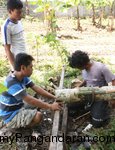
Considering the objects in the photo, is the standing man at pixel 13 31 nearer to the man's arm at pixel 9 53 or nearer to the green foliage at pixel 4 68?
the man's arm at pixel 9 53

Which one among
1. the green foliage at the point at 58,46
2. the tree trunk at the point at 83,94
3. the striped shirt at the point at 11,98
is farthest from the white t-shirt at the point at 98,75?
the green foliage at the point at 58,46

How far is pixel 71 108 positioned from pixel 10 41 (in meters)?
1.52

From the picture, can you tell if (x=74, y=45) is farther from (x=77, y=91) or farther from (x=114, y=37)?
(x=77, y=91)

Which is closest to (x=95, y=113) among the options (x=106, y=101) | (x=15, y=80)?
(x=106, y=101)

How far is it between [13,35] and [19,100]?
55.8 inches

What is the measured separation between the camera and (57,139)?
342cm

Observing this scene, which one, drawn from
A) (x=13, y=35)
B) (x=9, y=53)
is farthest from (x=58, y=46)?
(x=9, y=53)

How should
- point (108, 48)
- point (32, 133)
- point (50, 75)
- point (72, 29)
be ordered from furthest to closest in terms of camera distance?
point (72, 29)
point (108, 48)
point (50, 75)
point (32, 133)

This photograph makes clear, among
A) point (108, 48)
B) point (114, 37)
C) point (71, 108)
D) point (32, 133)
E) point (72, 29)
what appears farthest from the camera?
point (72, 29)

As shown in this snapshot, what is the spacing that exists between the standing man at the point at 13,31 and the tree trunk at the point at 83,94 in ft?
4.37

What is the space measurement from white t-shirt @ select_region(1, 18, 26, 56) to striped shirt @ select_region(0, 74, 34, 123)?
107cm

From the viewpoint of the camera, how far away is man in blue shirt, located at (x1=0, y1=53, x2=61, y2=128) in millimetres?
3760

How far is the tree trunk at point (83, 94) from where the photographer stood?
380 centimetres

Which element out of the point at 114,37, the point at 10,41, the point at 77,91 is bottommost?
the point at 114,37
